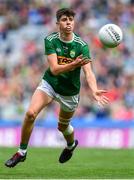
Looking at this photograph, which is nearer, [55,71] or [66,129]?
[55,71]

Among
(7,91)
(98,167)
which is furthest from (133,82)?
(98,167)

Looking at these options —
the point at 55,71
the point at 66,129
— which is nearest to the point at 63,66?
the point at 55,71

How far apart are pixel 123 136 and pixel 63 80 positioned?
886cm

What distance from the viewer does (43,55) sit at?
23.9m

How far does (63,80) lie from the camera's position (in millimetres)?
11922

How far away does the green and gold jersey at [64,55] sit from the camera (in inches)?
460

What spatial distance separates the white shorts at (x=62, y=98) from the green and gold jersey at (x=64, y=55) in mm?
59

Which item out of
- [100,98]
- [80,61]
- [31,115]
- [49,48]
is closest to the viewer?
[80,61]

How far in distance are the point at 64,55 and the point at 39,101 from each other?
31.6 inches

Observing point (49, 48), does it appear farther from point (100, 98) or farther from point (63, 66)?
point (100, 98)

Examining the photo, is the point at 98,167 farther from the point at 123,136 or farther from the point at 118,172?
the point at 123,136

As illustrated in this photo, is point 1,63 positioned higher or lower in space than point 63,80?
lower

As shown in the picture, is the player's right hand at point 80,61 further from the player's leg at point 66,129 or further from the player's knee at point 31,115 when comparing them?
the player's leg at point 66,129

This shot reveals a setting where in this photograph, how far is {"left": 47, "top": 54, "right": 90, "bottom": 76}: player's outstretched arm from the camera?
10.6 meters
